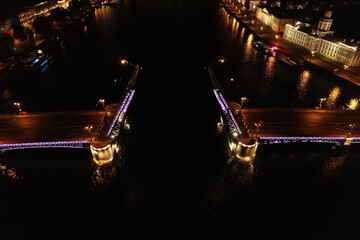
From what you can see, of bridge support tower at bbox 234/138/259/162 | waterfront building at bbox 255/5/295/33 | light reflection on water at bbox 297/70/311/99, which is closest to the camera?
bridge support tower at bbox 234/138/259/162

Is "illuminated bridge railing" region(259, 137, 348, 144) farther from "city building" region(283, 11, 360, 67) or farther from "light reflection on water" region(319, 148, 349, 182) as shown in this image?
"city building" region(283, 11, 360, 67)

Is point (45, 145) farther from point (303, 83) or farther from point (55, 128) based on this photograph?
point (303, 83)

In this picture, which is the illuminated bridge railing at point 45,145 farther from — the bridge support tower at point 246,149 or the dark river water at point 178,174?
the bridge support tower at point 246,149

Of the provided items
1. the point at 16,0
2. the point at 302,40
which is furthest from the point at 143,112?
the point at 16,0

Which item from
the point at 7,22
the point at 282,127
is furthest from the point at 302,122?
the point at 7,22

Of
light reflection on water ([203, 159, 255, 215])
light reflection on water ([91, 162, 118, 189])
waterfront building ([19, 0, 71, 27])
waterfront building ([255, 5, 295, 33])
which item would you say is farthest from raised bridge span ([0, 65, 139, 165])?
waterfront building ([255, 5, 295, 33])

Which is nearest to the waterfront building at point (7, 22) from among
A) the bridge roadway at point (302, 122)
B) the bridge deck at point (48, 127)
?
the bridge deck at point (48, 127)
